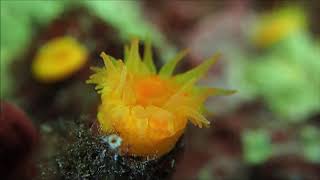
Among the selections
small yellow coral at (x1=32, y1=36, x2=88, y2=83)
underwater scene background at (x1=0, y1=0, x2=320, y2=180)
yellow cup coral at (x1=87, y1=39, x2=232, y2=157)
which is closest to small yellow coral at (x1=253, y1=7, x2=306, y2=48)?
underwater scene background at (x1=0, y1=0, x2=320, y2=180)

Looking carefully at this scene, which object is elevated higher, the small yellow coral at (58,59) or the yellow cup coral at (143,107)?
the small yellow coral at (58,59)

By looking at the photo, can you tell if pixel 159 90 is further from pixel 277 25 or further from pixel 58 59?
pixel 277 25

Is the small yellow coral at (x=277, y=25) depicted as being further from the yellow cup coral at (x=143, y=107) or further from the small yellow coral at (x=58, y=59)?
the yellow cup coral at (x=143, y=107)

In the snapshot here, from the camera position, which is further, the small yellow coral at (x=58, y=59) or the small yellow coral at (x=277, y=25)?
the small yellow coral at (x=277, y=25)

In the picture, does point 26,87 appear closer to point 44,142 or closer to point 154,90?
point 44,142

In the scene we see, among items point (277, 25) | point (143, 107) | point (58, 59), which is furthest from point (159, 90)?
point (277, 25)

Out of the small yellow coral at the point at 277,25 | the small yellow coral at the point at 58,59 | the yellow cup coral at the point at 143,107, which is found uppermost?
the small yellow coral at the point at 277,25

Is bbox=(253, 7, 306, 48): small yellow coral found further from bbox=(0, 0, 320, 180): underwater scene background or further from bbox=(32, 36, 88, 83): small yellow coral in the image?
bbox=(32, 36, 88, 83): small yellow coral

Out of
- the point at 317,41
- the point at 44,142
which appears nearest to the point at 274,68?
the point at 317,41

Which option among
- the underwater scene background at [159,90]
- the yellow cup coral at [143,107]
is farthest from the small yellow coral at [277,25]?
the yellow cup coral at [143,107]

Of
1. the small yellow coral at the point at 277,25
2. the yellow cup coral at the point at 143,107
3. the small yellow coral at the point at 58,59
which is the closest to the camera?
the yellow cup coral at the point at 143,107
